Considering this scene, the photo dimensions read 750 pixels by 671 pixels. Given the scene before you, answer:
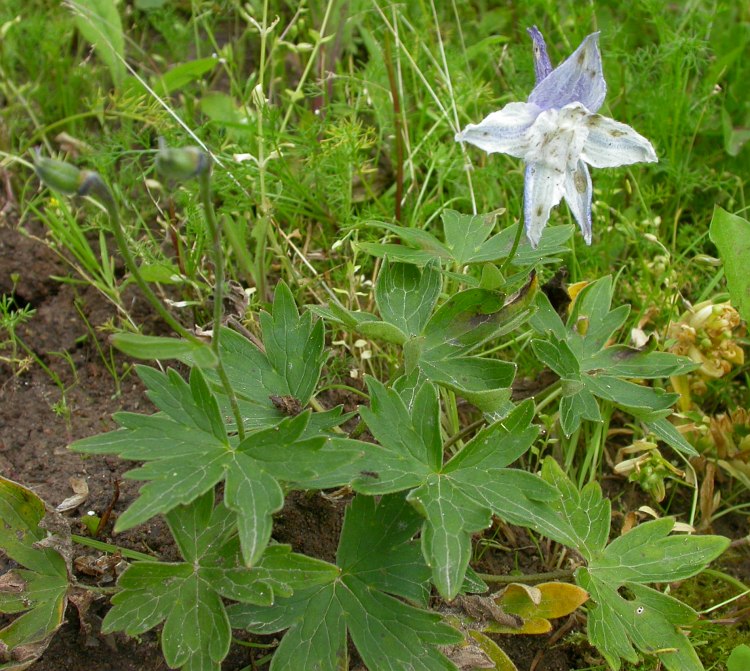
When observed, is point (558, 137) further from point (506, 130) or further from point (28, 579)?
point (28, 579)

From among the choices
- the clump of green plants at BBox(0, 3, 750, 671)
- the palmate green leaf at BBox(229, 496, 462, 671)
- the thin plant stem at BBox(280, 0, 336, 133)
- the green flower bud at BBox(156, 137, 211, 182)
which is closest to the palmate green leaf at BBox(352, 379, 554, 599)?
the clump of green plants at BBox(0, 3, 750, 671)

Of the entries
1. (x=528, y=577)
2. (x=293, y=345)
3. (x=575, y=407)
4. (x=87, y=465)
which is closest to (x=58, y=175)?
(x=293, y=345)

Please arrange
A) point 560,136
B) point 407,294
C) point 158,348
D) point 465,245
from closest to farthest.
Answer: point 158,348, point 560,136, point 407,294, point 465,245

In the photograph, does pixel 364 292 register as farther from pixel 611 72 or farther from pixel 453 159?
pixel 611 72

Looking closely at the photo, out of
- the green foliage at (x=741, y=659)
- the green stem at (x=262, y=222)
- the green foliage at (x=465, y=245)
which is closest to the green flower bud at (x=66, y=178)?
the green foliage at (x=465, y=245)

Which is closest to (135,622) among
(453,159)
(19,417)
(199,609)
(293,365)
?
(199,609)

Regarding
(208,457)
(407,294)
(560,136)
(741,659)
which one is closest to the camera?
(208,457)
